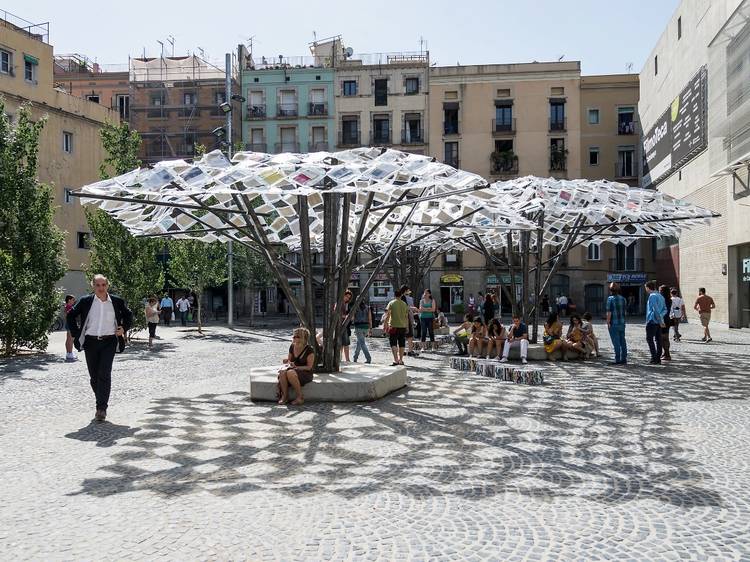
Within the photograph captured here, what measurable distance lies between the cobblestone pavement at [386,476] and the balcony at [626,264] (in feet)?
124

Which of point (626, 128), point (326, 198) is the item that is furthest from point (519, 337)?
point (626, 128)

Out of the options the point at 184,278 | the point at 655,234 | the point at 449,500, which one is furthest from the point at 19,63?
the point at 449,500

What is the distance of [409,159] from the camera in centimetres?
1038

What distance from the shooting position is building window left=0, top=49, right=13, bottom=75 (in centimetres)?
3412

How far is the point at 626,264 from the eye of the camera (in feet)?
153

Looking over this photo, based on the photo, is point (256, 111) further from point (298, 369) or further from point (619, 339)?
point (298, 369)

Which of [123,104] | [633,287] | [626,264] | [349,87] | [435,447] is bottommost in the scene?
[435,447]

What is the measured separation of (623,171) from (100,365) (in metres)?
44.9

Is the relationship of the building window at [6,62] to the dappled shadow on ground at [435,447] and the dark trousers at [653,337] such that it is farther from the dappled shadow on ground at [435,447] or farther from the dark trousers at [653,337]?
the dark trousers at [653,337]

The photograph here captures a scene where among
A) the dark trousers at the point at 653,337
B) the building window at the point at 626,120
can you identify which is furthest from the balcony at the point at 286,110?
the dark trousers at the point at 653,337

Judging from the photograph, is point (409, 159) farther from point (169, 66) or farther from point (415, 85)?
point (169, 66)

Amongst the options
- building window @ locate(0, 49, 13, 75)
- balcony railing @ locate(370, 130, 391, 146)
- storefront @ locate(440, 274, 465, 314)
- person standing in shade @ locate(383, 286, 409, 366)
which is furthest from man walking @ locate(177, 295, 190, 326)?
person standing in shade @ locate(383, 286, 409, 366)

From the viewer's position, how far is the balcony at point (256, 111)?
167ft

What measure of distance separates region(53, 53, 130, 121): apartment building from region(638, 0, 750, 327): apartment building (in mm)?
37584
